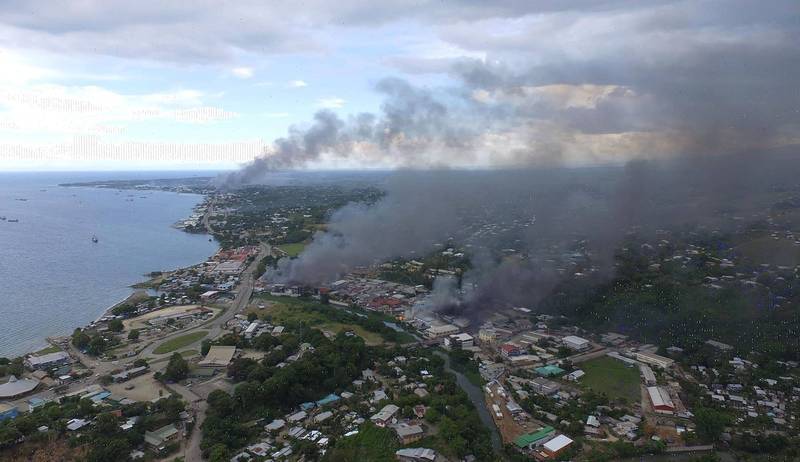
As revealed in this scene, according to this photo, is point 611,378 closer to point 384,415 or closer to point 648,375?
point 648,375

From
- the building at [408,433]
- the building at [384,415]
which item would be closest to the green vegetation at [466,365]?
the building at [384,415]

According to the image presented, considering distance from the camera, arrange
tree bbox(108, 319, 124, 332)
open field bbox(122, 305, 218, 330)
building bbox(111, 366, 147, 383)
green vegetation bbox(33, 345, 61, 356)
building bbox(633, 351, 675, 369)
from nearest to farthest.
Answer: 1. building bbox(111, 366, 147, 383)
2. building bbox(633, 351, 675, 369)
3. green vegetation bbox(33, 345, 61, 356)
4. tree bbox(108, 319, 124, 332)
5. open field bbox(122, 305, 218, 330)

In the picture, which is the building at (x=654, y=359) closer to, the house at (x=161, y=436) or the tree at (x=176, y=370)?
the house at (x=161, y=436)

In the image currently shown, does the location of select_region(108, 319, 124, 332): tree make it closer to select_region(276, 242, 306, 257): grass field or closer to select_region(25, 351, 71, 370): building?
select_region(25, 351, 71, 370): building

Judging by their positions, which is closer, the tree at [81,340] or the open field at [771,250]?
the tree at [81,340]

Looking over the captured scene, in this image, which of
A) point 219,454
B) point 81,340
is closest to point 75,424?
point 219,454

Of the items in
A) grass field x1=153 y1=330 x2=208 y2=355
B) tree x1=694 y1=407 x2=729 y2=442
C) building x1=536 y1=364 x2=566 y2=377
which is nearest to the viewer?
tree x1=694 y1=407 x2=729 y2=442

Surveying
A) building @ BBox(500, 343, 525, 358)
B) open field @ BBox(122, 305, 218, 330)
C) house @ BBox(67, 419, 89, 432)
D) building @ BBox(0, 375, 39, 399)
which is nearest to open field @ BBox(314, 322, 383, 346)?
building @ BBox(500, 343, 525, 358)

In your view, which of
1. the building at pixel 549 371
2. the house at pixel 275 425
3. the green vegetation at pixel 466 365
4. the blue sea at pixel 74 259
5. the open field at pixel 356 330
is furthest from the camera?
the blue sea at pixel 74 259
